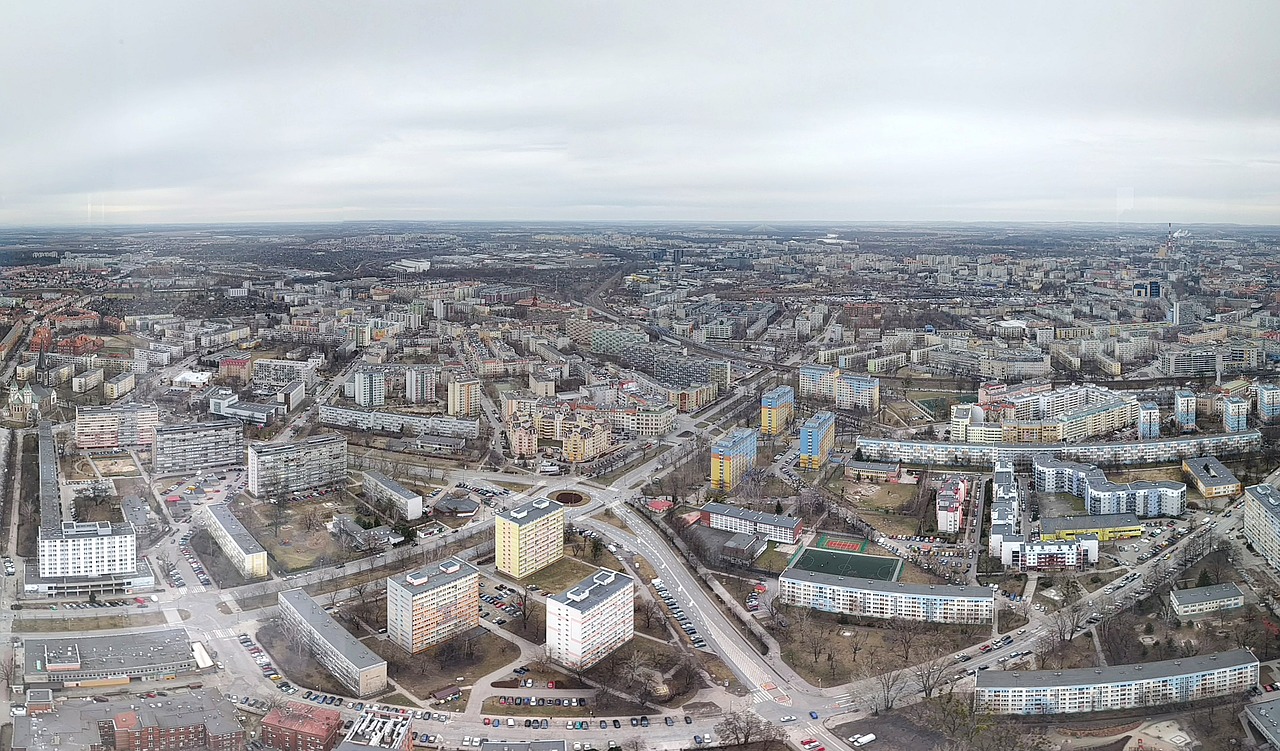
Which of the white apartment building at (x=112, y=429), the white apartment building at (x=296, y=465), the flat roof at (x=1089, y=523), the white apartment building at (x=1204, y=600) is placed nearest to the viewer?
the white apartment building at (x=1204, y=600)

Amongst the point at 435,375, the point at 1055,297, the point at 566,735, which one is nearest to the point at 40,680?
the point at 566,735

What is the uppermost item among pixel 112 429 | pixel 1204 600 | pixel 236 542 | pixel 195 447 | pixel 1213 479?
pixel 112 429

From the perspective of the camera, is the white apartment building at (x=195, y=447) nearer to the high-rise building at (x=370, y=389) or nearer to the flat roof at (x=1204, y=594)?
the high-rise building at (x=370, y=389)

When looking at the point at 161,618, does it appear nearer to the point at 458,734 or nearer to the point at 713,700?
the point at 458,734

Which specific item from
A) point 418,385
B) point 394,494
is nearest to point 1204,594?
point 394,494

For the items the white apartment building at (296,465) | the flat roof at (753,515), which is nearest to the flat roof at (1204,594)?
the flat roof at (753,515)

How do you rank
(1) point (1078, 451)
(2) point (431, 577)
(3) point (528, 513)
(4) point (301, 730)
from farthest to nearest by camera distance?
1. (1) point (1078, 451)
2. (3) point (528, 513)
3. (2) point (431, 577)
4. (4) point (301, 730)

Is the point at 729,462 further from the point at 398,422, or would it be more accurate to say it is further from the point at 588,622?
the point at 398,422
